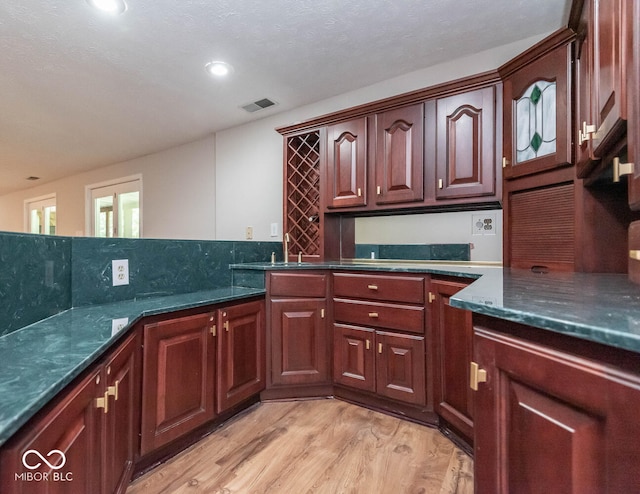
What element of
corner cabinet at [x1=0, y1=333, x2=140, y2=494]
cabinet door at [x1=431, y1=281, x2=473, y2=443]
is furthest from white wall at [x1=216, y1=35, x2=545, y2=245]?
corner cabinet at [x1=0, y1=333, x2=140, y2=494]

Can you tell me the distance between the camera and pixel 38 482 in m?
0.58

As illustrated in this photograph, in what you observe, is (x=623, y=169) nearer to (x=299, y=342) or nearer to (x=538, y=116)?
(x=538, y=116)

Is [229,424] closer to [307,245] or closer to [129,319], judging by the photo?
[129,319]

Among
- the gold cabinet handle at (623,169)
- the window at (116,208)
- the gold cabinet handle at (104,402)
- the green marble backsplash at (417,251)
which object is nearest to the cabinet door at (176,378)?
the gold cabinet handle at (104,402)

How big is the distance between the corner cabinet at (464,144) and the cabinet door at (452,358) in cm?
68

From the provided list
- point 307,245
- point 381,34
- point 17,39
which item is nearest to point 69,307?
point 307,245

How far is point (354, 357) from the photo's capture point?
81.8 inches

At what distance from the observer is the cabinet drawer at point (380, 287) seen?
6.10 feet

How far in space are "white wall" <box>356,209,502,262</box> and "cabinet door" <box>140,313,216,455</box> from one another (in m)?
1.48

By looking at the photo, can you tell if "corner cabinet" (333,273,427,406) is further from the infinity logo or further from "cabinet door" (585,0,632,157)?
the infinity logo

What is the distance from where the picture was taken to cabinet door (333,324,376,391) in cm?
201

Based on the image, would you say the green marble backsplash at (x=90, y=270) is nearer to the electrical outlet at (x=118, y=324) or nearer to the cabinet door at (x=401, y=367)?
the electrical outlet at (x=118, y=324)

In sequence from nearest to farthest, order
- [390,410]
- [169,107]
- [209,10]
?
1. [209,10]
2. [390,410]
3. [169,107]

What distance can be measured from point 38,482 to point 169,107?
315 centimetres
